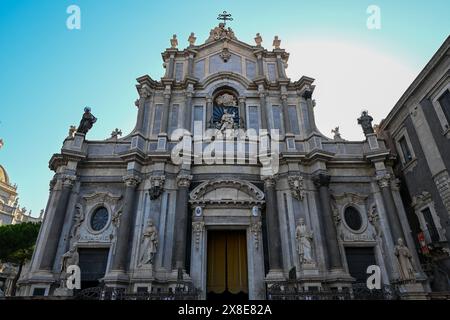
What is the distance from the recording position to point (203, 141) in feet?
51.8

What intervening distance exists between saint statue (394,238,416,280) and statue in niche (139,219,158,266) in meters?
10.3

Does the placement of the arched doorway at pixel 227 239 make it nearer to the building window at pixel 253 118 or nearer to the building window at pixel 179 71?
the building window at pixel 253 118

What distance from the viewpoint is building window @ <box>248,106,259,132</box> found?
17.0 m

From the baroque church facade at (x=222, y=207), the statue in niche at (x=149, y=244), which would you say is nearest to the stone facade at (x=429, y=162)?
the baroque church facade at (x=222, y=207)

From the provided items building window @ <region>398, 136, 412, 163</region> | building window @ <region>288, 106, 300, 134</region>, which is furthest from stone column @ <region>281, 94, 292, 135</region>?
building window @ <region>398, 136, 412, 163</region>

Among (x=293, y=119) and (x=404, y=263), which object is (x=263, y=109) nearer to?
(x=293, y=119)

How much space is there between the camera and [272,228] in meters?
13.3

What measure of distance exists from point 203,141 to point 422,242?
12.0m

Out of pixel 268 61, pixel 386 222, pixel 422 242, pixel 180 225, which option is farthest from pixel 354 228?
pixel 268 61

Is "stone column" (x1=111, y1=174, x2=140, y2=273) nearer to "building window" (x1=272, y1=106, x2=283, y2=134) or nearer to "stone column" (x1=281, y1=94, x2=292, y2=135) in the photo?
"building window" (x1=272, y1=106, x2=283, y2=134)

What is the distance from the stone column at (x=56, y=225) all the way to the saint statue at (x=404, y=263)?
48.6ft
